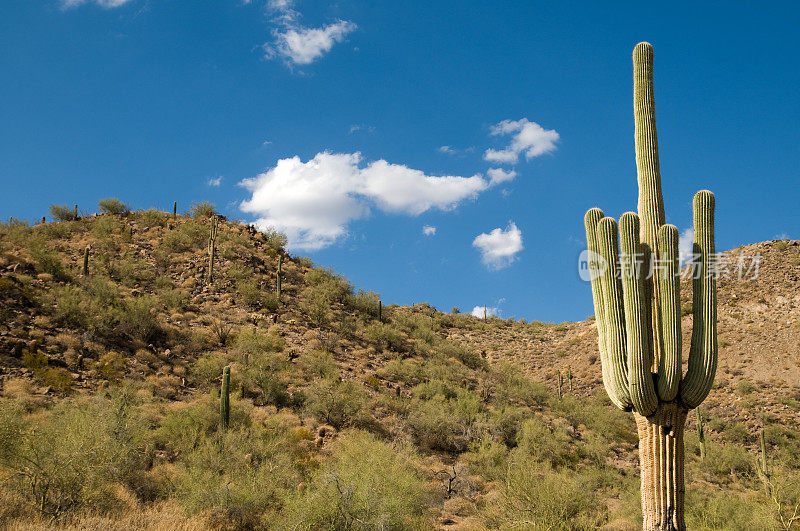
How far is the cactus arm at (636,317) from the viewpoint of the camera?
25.7 feet

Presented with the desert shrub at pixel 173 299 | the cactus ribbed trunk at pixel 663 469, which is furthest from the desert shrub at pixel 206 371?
the cactus ribbed trunk at pixel 663 469

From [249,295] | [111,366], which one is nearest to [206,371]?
[111,366]

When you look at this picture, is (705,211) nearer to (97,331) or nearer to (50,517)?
(50,517)

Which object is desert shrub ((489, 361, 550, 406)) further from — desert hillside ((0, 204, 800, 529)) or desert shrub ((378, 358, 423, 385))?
desert shrub ((378, 358, 423, 385))

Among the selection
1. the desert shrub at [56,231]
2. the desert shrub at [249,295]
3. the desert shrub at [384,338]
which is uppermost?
the desert shrub at [56,231]

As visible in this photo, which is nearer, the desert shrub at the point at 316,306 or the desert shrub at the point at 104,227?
the desert shrub at the point at 316,306

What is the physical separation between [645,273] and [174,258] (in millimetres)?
29001

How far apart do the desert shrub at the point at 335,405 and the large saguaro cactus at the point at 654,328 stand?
11.2 meters

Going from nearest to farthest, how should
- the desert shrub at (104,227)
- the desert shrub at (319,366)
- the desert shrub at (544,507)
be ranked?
the desert shrub at (544,507) → the desert shrub at (319,366) → the desert shrub at (104,227)

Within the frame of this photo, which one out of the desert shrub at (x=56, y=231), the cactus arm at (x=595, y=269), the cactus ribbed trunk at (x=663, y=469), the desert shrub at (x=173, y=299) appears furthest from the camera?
the desert shrub at (x=56, y=231)

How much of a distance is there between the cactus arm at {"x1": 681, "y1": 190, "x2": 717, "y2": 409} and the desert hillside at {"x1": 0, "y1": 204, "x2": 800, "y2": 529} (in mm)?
4089

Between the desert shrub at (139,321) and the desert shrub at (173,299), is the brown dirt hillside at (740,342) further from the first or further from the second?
the desert shrub at (139,321)

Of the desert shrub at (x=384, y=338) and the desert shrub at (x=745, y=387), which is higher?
the desert shrub at (x=384, y=338)

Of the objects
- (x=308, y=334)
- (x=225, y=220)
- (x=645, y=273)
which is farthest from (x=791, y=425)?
(x=225, y=220)
